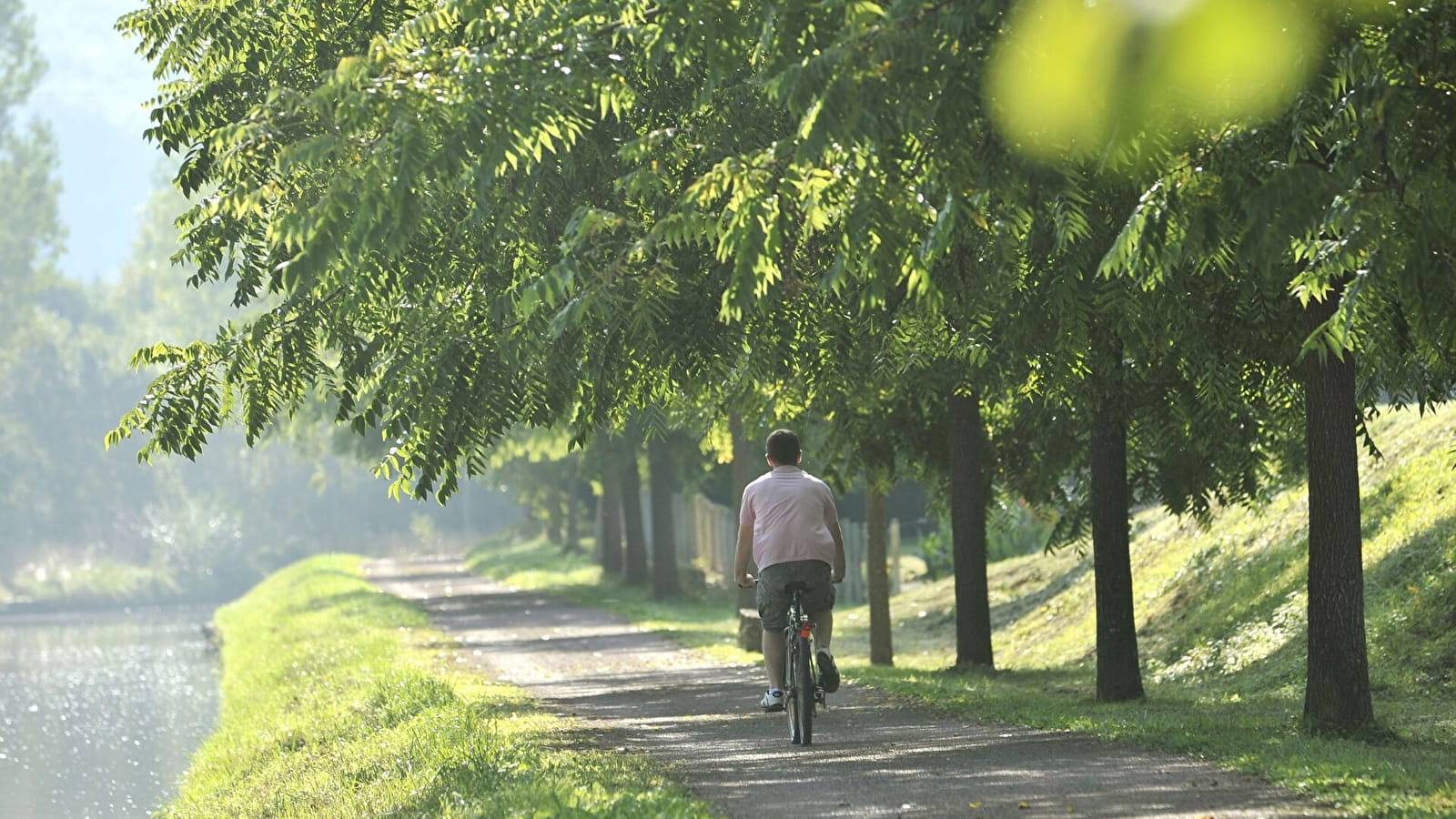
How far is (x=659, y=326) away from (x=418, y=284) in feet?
6.56

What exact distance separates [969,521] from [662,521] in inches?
747

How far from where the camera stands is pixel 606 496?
4397 cm

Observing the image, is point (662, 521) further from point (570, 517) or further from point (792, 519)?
point (792, 519)

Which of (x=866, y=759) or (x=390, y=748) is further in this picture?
(x=390, y=748)

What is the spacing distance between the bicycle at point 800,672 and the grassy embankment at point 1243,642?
1.94m

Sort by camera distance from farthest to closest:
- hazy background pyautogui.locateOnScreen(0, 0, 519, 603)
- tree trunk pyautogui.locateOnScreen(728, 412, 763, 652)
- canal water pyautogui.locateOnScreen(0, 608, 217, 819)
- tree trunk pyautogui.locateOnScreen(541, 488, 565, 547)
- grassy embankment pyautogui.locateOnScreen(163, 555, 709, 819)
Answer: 1. hazy background pyautogui.locateOnScreen(0, 0, 519, 603)
2. tree trunk pyautogui.locateOnScreen(541, 488, 565, 547)
3. tree trunk pyautogui.locateOnScreen(728, 412, 763, 652)
4. canal water pyautogui.locateOnScreen(0, 608, 217, 819)
5. grassy embankment pyautogui.locateOnScreen(163, 555, 709, 819)

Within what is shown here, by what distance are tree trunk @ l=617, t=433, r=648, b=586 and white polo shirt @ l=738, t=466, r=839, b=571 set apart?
83.9 feet

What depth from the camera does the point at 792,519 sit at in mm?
11688

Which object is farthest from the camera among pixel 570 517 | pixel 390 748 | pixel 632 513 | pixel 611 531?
pixel 570 517

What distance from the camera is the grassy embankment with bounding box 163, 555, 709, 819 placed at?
1053cm

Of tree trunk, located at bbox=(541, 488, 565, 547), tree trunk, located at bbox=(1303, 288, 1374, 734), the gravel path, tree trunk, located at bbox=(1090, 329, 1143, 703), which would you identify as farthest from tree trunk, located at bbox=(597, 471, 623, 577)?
tree trunk, located at bbox=(1303, 288, 1374, 734)

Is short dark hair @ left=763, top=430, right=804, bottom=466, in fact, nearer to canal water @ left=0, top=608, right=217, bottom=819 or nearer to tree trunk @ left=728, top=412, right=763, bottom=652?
tree trunk @ left=728, top=412, right=763, bottom=652

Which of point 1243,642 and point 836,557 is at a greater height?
point 836,557

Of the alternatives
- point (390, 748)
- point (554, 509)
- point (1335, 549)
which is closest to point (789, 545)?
point (1335, 549)
